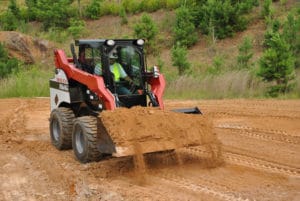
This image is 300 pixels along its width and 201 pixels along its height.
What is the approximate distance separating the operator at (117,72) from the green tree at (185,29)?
71.4 ft

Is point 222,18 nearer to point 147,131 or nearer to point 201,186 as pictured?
point 147,131

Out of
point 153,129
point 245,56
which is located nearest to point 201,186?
point 153,129

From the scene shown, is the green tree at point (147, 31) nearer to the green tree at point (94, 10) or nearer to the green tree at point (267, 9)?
the green tree at point (267, 9)

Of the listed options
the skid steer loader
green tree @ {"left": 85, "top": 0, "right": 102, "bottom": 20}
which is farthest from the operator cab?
green tree @ {"left": 85, "top": 0, "right": 102, "bottom": 20}

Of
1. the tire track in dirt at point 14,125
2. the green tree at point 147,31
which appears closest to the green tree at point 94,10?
the green tree at point 147,31

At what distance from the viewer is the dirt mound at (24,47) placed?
2639 cm

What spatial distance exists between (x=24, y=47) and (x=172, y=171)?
834 inches

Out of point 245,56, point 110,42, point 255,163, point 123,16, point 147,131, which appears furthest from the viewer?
point 123,16

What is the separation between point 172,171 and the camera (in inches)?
301

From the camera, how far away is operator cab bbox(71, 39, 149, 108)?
332 inches

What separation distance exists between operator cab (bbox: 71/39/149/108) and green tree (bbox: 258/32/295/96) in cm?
856

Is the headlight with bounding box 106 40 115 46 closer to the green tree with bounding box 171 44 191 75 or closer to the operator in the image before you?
the operator

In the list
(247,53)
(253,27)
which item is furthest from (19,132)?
(253,27)

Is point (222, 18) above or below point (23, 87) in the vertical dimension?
above
